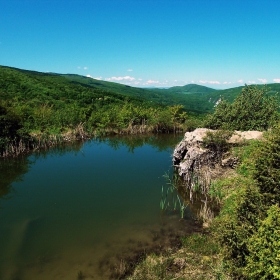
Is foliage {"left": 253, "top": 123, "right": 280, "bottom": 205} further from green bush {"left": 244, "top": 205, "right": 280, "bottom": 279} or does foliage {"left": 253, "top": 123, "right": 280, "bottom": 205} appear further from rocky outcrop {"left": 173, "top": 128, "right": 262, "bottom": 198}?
rocky outcrop {"left": 173, "top": 128, "right": 262, "bottom": 198}

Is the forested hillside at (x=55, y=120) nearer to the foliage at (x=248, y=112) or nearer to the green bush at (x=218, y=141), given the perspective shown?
the foliage at (x=248, y=112)

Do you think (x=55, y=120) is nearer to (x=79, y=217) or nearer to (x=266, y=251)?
(x=79, y=217)

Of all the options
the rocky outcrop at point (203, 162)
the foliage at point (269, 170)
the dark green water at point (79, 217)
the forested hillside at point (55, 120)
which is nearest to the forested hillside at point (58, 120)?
the forested hillside at point (55, 120)

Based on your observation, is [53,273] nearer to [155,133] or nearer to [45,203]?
[45,203]

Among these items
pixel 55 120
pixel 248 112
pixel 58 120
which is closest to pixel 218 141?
pixel 248 112

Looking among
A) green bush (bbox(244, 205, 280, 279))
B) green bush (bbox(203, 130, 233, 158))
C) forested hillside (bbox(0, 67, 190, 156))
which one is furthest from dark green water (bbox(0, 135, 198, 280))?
green bush (bbox(244, 205, 280, 279))

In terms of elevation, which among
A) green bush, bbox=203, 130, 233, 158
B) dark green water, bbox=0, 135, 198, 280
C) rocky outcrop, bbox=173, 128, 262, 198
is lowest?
dark green water, bbox=0, 135, 198, 280

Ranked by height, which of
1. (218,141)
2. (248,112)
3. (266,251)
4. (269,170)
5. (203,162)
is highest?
(248,112)
